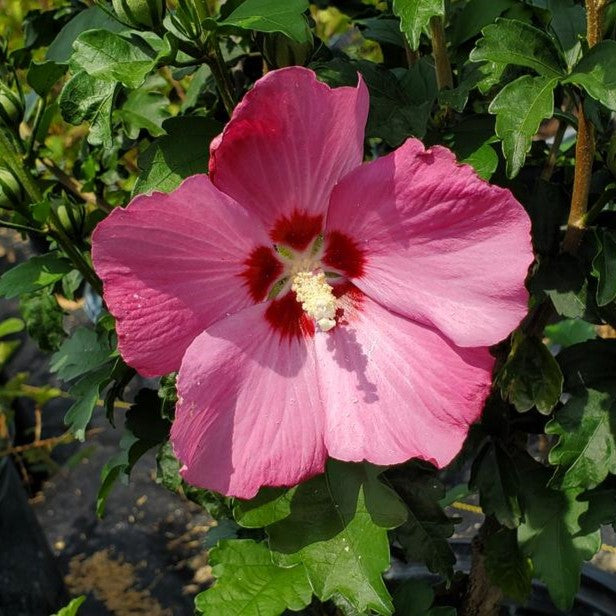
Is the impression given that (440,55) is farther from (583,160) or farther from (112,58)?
(112,58)

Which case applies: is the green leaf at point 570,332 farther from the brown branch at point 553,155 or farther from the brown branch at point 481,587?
the brown branch at point 553,155

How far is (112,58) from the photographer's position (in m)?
0.70

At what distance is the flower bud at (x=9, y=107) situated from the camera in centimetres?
89

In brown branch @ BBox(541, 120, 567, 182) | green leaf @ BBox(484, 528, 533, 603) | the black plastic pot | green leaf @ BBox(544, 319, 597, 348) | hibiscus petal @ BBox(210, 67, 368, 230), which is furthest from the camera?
green leaf @ BBox(544, 319, 597, 348)

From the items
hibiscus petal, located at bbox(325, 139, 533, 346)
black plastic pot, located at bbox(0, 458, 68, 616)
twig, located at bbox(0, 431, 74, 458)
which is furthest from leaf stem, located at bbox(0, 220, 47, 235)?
twig, located at bbox(0, 431, 74, 458)

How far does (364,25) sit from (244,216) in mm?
429

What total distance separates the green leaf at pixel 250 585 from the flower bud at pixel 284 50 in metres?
0.53

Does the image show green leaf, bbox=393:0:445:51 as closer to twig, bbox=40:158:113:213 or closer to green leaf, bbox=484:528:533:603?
twig, bbox=40:158:113:213

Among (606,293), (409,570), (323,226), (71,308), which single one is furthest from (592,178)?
(71,308)

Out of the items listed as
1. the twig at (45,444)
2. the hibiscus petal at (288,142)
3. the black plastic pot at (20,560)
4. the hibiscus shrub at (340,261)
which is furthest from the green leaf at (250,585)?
the twig at (45,444)

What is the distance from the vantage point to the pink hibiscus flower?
64cm

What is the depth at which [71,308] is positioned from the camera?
3197 mm

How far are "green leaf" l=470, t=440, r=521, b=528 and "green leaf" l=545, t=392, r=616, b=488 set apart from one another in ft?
0.49

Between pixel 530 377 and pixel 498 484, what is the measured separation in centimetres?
19
